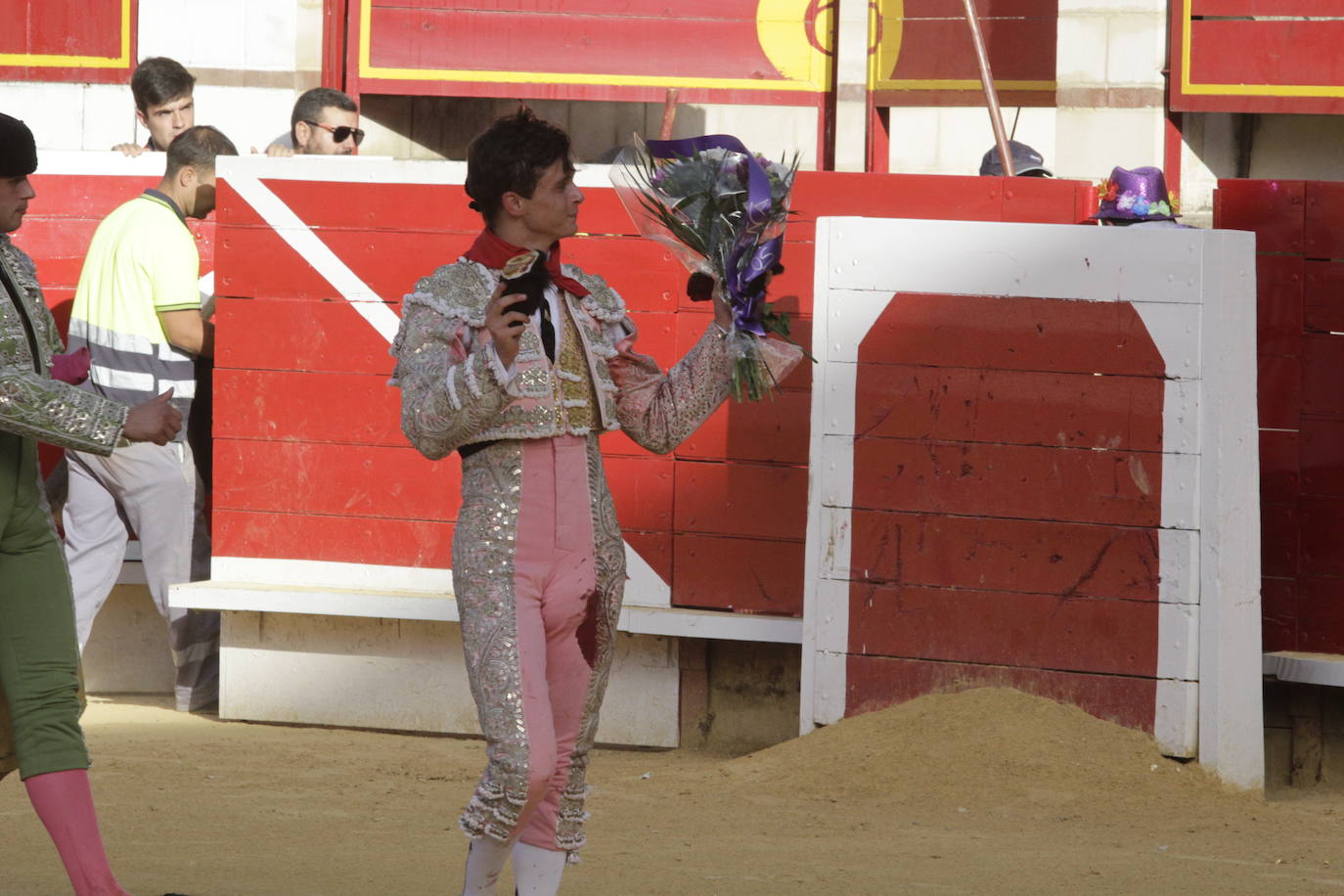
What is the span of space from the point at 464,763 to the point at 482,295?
2729 millimetres

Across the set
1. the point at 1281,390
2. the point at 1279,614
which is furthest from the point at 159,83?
the point at 1279,614

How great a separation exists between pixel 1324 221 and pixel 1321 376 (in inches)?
17.7

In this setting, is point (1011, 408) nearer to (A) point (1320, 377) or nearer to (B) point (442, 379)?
(A) point (1320, 377)

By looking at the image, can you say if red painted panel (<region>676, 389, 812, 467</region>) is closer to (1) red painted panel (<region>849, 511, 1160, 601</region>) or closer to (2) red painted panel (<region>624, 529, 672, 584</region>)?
(2) red painted panel (<region>624, 529, 672, 584</region>)

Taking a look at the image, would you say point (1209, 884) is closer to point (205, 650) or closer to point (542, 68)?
point (205, 650)

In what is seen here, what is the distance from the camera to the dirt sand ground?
486 centimetres

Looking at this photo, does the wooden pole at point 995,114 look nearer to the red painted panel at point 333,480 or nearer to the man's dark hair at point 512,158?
the red painted panel at point 333,480

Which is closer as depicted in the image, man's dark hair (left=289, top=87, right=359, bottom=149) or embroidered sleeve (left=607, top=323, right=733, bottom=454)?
embroidered sleeve (left=607, top=323, right=733, bottom=454)

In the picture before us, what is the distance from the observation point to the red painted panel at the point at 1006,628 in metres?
5.82

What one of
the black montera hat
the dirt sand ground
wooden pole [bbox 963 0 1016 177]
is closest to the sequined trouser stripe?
the dirt sand ground

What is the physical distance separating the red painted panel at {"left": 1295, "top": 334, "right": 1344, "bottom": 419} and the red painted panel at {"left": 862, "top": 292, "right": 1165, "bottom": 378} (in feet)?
1.99

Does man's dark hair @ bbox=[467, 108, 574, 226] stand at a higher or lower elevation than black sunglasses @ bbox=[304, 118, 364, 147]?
lower

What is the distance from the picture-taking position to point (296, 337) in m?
6.84

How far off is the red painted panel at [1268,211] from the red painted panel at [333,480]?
2.52m
